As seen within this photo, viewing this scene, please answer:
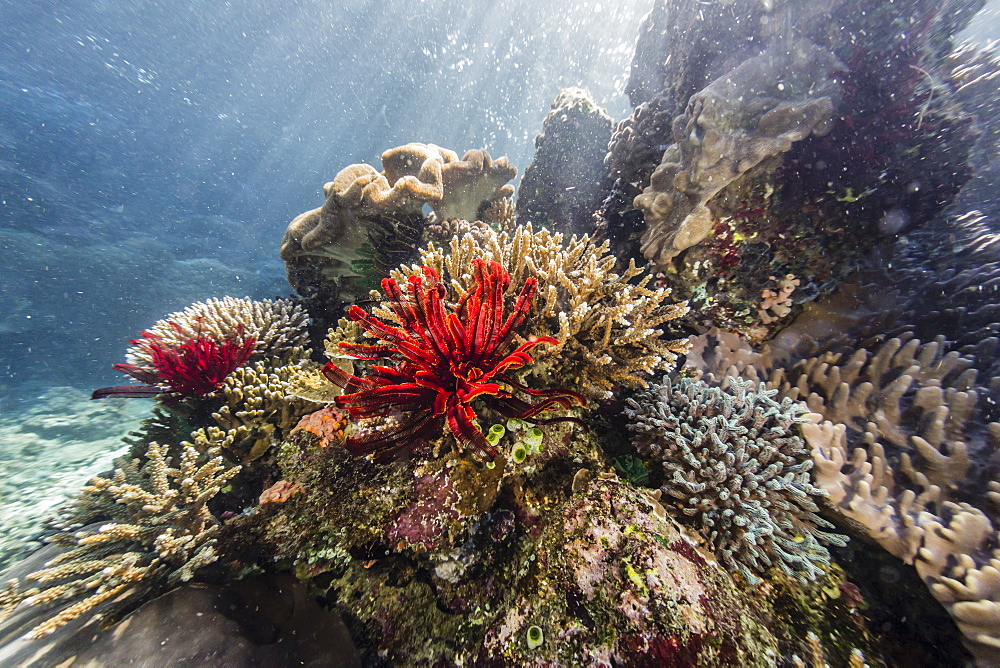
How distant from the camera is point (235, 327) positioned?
3.96 m

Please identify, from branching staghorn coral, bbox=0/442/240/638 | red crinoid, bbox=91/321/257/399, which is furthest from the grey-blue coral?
red crinoid, bbox=91/321/257/399

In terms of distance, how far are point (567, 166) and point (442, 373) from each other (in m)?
7.34

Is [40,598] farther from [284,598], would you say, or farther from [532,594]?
[532,594]

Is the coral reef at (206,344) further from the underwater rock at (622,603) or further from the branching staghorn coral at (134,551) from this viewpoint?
the underwater rock at (622,603)

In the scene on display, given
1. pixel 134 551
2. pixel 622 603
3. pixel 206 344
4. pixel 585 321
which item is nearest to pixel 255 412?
pixel 206 344

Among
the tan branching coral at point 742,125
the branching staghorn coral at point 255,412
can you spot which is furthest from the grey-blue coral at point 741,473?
the branching staghorn coral at point 255,412

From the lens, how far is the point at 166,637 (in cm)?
170

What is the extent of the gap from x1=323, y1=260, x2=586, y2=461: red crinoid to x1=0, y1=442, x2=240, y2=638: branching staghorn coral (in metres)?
1.25

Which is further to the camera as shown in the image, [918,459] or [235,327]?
[235,327]

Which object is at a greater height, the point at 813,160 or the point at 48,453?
the point at 48,453

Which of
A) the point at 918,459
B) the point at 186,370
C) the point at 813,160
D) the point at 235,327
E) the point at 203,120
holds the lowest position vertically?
the point at 918,459

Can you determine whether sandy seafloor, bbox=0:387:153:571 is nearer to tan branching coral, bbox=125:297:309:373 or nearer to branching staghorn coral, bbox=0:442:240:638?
tan branching coral, bbox=125:297:309:373

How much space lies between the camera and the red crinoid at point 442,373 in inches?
70.4

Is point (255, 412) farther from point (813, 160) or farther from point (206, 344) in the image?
point (813, 160)
